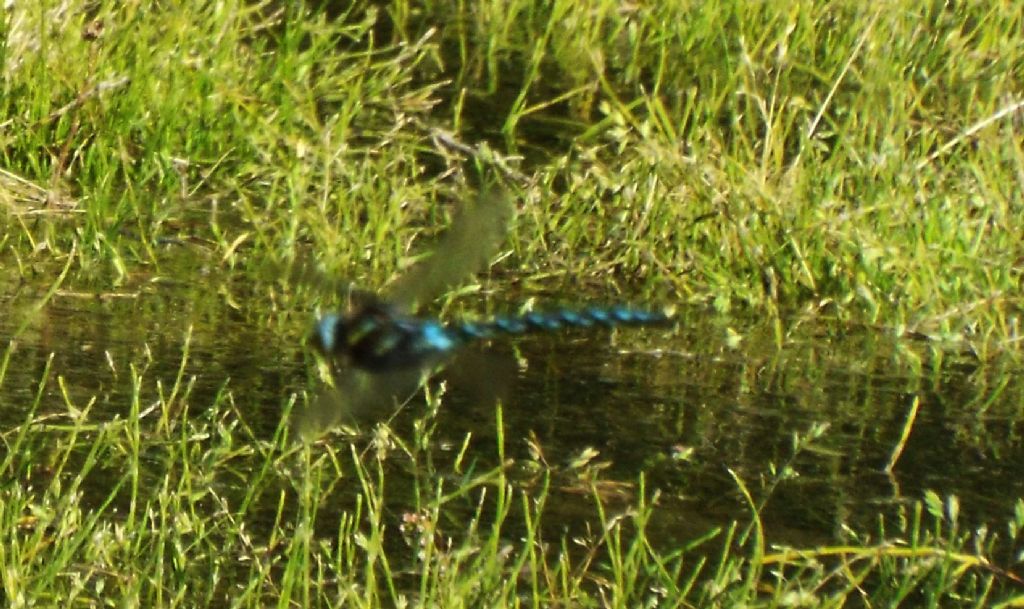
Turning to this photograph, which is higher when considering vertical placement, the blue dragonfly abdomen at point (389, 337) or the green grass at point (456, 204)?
the blue dragonfly abdomen at point (389, 337)

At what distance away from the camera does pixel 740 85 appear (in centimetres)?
475

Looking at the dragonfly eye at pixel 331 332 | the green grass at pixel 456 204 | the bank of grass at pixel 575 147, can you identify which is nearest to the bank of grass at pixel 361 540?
the green grass at pixel 456 204

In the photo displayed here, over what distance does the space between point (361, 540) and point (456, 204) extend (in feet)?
7.09

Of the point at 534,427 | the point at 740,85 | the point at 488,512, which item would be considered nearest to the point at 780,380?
the point at 534,427

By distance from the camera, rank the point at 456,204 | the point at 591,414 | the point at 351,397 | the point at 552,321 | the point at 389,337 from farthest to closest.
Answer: the point at 456,204 < the point at 591,414 < the point at 552,321 < the point at 389,337 < the point at 351,397

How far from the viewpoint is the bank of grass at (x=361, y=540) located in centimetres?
238

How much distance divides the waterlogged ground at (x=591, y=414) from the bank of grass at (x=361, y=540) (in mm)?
14

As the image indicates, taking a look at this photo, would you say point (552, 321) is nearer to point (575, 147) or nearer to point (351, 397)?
point (351, 397)

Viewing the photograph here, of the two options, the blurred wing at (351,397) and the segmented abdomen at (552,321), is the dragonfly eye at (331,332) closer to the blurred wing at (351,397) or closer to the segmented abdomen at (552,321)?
the blurred wing at (351,397)

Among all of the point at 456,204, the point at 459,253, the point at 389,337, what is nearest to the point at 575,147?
the point at 456,204

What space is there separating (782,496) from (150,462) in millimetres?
886

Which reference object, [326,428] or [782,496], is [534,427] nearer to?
[782,496]

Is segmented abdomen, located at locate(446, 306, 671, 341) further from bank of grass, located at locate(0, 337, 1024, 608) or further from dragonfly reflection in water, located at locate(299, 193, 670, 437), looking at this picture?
bank of grass, located at locate(0, 337, 1024, 608)

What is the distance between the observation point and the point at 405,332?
2719 millimetres
